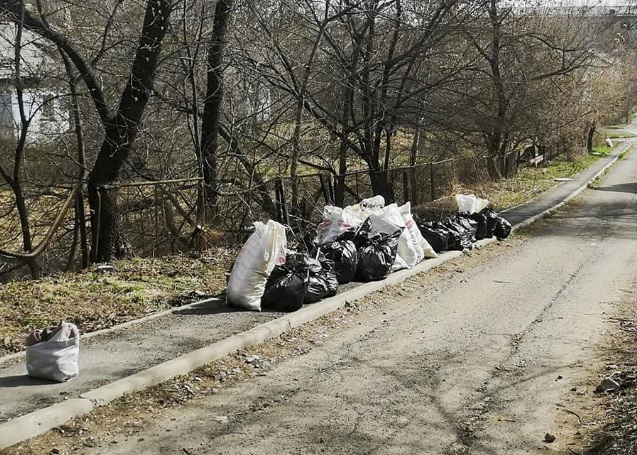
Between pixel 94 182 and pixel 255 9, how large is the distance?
4909mm

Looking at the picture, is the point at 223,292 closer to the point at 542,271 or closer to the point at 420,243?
the point at 420,243

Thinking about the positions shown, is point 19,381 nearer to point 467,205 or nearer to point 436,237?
point 436,237

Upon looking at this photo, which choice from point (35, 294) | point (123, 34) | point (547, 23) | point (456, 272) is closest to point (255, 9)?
point (123, 34)

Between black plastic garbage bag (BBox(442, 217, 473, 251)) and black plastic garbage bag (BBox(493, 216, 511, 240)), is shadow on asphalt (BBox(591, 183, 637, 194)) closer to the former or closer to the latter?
black plastic garbage bag (BBox(493, 216, 511, 240))

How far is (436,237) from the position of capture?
39.8 ft

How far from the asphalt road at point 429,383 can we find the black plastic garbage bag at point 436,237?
1566 millimetres

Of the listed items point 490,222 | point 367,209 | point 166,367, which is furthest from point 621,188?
point 166,367

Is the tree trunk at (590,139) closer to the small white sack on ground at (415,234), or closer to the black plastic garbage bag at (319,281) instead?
the small white sack on ground at (415,234)

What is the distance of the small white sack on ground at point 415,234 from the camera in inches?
444

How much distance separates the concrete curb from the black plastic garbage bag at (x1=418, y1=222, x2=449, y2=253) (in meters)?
2.03

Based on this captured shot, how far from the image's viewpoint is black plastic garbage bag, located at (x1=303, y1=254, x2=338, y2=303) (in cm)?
822

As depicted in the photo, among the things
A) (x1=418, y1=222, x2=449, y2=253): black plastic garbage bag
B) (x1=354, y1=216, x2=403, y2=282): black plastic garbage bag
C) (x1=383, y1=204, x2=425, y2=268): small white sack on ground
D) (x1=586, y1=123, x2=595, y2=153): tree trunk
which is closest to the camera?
(x1=354, y1=216, x2=403, y2=282): black plastic garbage bag

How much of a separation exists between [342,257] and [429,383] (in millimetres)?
3433

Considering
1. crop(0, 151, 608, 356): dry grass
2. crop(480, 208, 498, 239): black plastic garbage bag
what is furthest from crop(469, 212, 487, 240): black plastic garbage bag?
crop(0, 151, 608, 356): dry grass
